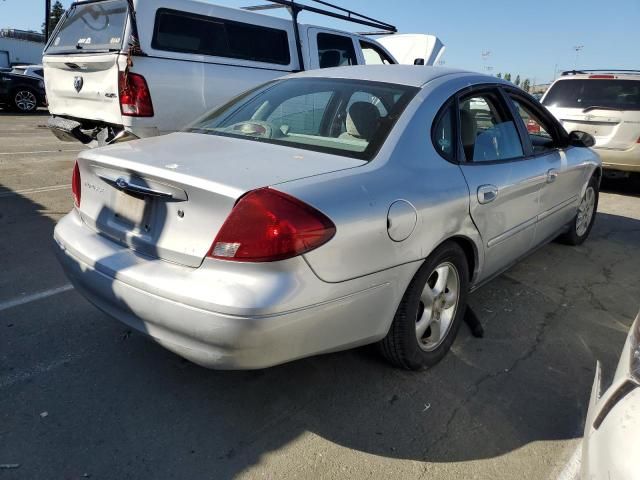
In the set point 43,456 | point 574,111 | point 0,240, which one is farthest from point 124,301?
point 574,111

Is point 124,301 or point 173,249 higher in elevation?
point 173,249

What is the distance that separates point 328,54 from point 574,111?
3897 mm

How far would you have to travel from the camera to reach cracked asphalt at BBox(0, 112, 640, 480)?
2.13m

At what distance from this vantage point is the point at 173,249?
2.12 m

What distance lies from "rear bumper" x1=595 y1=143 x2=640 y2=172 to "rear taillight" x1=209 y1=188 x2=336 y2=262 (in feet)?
23.5

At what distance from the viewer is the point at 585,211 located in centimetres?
509

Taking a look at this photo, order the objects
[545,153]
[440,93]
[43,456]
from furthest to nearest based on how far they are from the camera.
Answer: [545,153], [440,93], [43,456]

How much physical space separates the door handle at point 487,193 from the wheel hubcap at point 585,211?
2307 mm

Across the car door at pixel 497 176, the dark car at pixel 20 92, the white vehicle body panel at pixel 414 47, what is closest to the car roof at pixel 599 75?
the white vehicle body panel at pixel 414 47

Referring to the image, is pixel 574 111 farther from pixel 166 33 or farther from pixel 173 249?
pixel 173 249

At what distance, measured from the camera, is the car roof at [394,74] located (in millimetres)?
2931

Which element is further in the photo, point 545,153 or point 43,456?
point 545,153

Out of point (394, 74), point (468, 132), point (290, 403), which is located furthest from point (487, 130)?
point (290, 403)

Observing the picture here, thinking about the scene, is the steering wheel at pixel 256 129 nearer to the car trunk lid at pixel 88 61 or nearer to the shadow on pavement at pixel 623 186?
the car trunk lid at pixel 88 61
